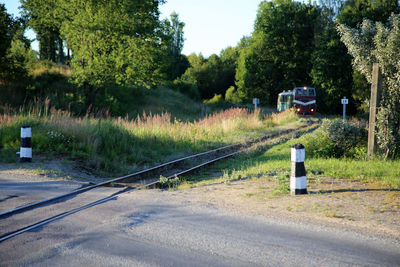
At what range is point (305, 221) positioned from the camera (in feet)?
14.1

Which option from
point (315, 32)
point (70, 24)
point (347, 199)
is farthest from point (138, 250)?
point (315, 32)

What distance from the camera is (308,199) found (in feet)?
17.6

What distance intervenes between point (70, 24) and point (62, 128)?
520 inches

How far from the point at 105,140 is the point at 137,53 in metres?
12.1

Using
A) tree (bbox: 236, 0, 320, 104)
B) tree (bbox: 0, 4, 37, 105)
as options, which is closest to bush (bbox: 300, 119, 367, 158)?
tree (bbox: 0, 4, 37, 105)

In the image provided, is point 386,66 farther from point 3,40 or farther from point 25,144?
point 3,40

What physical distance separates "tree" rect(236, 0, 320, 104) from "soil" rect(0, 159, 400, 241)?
3994 cm

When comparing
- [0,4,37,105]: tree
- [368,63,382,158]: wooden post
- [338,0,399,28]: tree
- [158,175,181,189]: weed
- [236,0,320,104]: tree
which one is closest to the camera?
[158,175,181,189]: weed

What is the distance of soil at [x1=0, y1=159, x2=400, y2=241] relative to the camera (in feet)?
14.2

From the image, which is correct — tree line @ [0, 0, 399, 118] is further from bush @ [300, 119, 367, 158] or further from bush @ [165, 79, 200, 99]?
bush @ [300, 119, 367, 158]

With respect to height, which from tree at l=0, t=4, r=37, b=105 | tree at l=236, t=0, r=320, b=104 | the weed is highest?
tree at l=236, t=0, r=320, b=104

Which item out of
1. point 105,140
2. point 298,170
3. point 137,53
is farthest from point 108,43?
point 298,170

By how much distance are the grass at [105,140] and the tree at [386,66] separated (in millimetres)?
6682

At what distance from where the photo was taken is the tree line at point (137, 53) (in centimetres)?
2098
